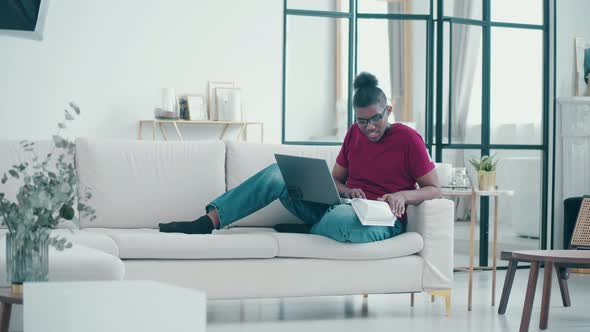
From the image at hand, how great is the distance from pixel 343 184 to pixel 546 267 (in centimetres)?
115

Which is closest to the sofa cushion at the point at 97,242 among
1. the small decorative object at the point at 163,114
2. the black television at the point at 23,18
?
the black television at the point at 23,18

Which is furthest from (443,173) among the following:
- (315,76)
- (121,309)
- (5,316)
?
(121,309)

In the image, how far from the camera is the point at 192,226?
4.26 metres

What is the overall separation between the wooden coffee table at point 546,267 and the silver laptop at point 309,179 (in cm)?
90

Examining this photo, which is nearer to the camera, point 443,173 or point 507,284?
point 507,284

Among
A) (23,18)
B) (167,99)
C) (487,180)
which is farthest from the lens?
(167,99)

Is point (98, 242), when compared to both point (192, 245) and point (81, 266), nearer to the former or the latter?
point (192, 245)

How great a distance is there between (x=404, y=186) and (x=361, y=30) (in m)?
3.10

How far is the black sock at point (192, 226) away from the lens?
4258 millimetres

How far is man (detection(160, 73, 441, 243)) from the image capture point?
4.27m

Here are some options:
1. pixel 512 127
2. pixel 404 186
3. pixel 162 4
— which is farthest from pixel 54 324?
pixel 512 127

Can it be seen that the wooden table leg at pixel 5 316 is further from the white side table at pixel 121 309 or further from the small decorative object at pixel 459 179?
the small decorative object at pixel 459 179

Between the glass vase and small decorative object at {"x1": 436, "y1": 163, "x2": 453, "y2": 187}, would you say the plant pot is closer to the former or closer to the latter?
small decorative object at {"x1": 436, "y1": 163, "x2": 453, "y2": 187}

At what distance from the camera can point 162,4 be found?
701 cm
